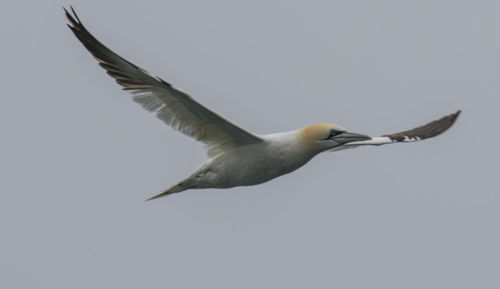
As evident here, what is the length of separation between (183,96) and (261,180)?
1.91m

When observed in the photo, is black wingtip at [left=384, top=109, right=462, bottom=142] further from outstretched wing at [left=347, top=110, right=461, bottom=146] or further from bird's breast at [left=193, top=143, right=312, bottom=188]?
bird's breast at [left=193, top=143, right=312, bottom=188]

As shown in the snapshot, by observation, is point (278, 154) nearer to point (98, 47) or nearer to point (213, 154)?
point (213, 154)

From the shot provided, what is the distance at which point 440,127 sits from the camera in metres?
18.3

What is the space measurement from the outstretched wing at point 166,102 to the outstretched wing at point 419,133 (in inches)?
104

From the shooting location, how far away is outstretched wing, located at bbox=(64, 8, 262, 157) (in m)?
13.9

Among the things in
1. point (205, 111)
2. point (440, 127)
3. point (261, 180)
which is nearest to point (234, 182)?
point (261, 180)

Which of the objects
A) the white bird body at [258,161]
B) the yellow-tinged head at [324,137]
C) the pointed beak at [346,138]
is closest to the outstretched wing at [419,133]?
the pointed beak at [346,138]

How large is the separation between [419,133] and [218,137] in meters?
4.86

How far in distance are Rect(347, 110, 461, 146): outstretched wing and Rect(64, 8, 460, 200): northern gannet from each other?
1458 mm

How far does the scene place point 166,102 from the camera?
14344 mm

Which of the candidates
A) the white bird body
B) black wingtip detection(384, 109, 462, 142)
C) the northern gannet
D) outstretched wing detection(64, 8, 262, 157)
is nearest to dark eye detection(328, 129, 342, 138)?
the northern gannet

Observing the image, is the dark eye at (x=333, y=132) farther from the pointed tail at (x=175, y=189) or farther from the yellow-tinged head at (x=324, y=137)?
the pointed tail at (x=175, y=189)

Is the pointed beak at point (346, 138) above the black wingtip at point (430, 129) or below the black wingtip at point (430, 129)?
below

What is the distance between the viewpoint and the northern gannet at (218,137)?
14.1 metres
